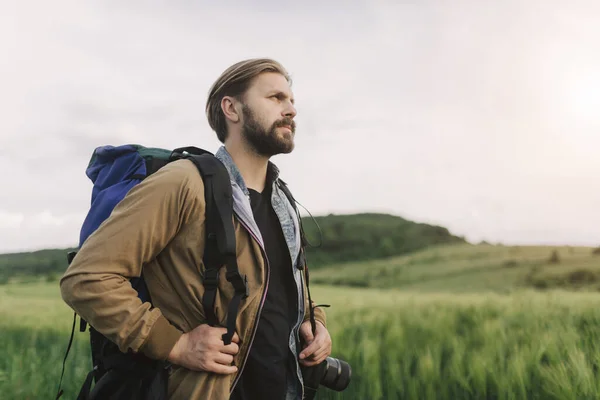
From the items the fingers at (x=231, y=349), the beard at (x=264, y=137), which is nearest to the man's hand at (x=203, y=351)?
the fingers at (x=231, y=349)

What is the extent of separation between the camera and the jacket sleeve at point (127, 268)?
7.34 ft

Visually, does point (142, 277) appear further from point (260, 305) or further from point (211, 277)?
point (260, 305)

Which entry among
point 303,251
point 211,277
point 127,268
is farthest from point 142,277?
point 303,251

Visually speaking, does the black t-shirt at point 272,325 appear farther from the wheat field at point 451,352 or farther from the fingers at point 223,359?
the wheat field at point 451,352

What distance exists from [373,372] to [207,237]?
2431 millimetres

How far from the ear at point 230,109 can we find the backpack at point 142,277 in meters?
0.35

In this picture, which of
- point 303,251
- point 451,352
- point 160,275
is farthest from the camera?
point 451,352

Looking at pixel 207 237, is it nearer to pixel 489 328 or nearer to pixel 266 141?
pixel 266 141

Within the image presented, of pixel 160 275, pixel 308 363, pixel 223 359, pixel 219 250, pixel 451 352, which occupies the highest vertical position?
pixel 219 250

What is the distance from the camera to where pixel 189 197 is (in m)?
2.34

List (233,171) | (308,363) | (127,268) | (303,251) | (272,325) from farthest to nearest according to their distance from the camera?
(303,251), (308,363), (233,171), (272,325), (127,268)

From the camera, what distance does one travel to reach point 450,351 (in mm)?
4695

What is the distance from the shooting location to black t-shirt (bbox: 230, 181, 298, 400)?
2.54 meters

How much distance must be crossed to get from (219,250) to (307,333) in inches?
31.7
